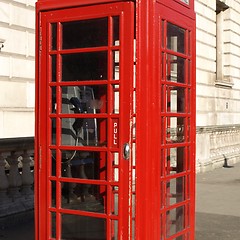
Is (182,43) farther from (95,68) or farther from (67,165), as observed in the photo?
(67,165)

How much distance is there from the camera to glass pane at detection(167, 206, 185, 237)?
391cm

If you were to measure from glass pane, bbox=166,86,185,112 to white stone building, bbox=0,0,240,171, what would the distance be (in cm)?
634

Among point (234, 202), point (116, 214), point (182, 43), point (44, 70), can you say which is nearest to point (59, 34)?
point (44, 70)

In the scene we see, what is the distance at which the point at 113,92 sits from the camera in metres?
3.62

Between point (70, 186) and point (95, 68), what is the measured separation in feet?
2.96

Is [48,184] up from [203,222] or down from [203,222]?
up

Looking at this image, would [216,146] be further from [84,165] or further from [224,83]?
[84,165]

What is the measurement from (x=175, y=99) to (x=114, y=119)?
77cm

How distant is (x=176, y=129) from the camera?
4.11 metres

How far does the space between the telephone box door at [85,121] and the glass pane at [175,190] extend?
46 cm

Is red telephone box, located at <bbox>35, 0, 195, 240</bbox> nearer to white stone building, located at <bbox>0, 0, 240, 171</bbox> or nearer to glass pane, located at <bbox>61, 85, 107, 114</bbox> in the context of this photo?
glass pane, located at <bbox>61, 85, 107, 114</bbox>

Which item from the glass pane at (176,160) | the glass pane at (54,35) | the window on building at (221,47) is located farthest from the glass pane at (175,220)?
the window on building at (221,47)

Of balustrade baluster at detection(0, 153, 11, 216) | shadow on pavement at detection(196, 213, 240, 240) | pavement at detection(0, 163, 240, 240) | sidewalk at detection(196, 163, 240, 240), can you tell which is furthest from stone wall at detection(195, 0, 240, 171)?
balustrade baluster at detection(0, 153, 11, 216)

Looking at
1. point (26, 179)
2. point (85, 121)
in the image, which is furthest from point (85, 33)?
point (26, 179)
